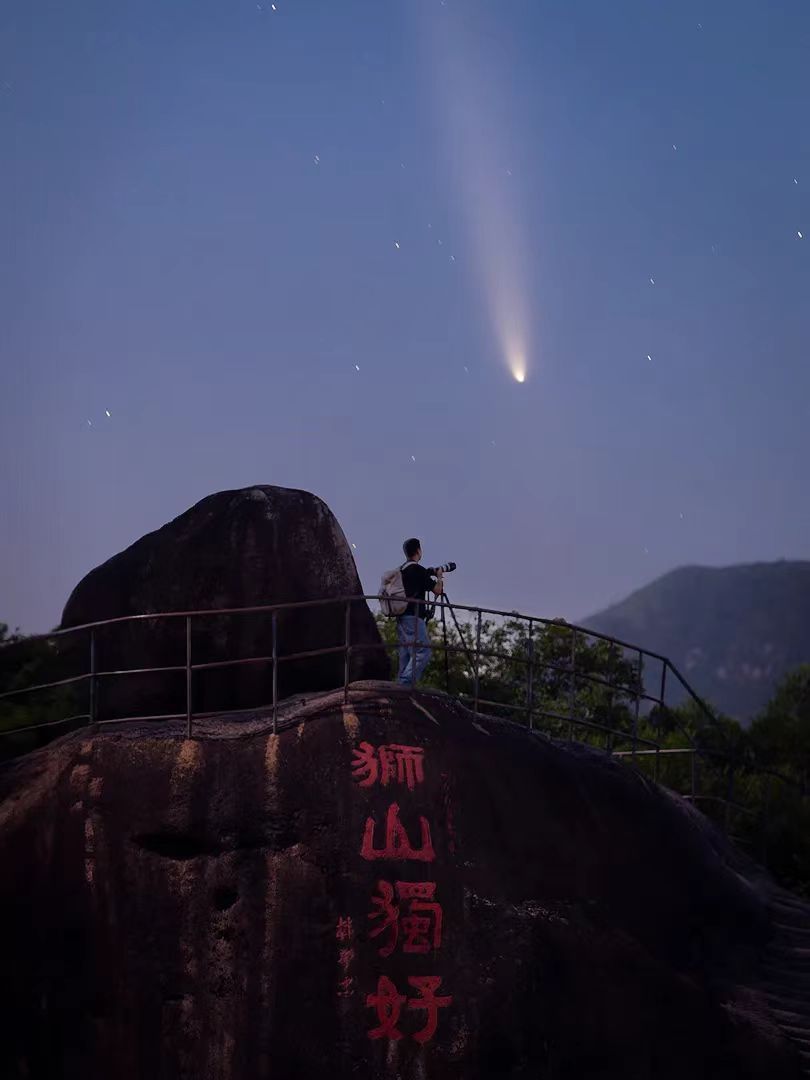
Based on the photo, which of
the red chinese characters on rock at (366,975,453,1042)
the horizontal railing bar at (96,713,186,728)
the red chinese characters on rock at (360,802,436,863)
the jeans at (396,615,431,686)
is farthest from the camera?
the jeans at (396,615,431,686)

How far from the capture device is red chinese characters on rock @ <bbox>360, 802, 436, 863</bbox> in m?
10.3

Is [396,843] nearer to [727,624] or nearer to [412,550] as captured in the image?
[412,550]

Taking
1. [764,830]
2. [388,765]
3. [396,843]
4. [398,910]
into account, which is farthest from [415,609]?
[764,830]

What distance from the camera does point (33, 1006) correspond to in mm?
10328

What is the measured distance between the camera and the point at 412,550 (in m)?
12.8

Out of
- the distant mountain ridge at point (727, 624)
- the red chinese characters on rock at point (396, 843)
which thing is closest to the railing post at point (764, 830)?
the red chinese characters on rock at point (396, 843)

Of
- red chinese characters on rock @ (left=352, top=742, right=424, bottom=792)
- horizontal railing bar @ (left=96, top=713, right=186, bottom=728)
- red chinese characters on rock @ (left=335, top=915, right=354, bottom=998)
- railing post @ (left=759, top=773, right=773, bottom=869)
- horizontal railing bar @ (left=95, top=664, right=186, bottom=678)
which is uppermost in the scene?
horizontal railing bar @ (left=95, top=664, right=186, bottom=678)

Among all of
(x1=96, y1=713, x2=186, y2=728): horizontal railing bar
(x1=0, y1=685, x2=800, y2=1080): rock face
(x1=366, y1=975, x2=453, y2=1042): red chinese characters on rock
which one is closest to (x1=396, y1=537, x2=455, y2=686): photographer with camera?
(x1=0, y1=685, x2=800, y2=1080): rock face

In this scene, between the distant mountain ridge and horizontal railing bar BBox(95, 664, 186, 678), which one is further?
the distant mountain ridge

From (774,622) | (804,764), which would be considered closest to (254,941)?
(804,764)

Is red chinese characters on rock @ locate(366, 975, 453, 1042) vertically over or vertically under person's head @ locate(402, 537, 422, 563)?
under

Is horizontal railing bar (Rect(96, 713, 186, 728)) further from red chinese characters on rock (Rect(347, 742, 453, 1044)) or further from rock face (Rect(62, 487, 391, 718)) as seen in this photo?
red chinese characters on rock (Rect(347, 742, 453, 1044))

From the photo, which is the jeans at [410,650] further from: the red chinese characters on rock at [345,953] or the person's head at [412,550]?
the red chinese characters on rock at [345,953]

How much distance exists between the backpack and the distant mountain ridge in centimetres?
9766
